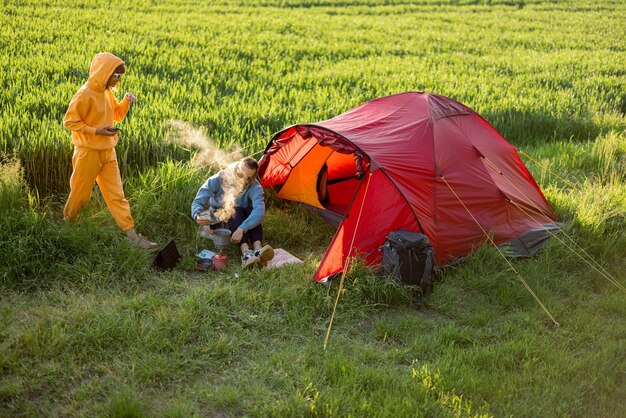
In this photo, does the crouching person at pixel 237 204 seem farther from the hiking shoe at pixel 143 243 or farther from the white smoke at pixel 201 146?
the white smoke at pixel 201 146

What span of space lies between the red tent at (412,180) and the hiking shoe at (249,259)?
0.60m

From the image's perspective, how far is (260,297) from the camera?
570 cm

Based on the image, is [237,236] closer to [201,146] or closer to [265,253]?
[265,253]

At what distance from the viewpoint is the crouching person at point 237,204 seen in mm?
6564

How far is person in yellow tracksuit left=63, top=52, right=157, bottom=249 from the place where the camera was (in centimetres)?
614

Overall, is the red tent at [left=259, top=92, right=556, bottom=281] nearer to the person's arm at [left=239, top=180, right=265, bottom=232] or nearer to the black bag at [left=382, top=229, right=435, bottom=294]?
the black bag at [left=382, top=229, right=435, bottom=294]

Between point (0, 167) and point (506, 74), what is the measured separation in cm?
1146

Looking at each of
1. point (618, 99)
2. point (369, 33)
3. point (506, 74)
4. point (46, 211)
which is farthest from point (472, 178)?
point (369, 33)

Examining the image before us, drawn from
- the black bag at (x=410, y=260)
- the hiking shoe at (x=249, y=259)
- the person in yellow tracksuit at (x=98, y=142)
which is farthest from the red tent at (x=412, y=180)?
the person in yellow tracksuit at (x=98, y=142)

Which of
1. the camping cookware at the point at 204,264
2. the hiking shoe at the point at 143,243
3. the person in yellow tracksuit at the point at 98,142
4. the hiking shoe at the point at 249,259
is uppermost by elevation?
the person in yellow tracksuit at the point at 98,142

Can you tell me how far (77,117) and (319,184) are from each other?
9.00ft

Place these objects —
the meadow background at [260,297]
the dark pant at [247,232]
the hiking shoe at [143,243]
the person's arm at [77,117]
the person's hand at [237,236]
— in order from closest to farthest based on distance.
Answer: the meadow background at [260,297]
the person's arm at [77,117]
the hiking shoe at [143,243]
the person's hand at [237,236]
the dark pant at [247,232]

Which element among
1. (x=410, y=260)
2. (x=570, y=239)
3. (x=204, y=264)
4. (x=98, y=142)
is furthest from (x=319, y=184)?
(x=570, y=239)

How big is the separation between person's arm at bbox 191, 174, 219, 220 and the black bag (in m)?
1.83
